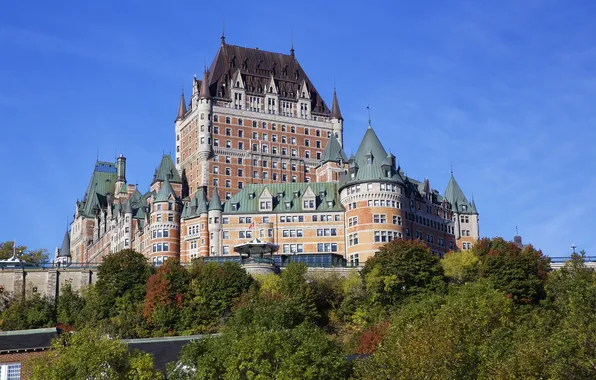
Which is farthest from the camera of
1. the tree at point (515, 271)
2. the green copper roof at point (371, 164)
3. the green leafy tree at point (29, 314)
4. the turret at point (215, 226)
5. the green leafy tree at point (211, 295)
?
the turret at point (215, 226)

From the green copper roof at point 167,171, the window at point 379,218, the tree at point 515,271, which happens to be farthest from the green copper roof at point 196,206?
the tree at point 515,271

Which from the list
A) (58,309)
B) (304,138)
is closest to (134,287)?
(58,309)

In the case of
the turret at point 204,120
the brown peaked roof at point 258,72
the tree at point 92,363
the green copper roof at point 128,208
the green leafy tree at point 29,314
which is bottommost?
the tree at point 92,363

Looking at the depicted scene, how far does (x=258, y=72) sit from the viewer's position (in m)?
184

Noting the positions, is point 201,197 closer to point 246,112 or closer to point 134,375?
point 246,112

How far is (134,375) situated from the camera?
6656 centimetres

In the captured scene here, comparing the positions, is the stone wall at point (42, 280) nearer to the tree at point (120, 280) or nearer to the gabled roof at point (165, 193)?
the tree at point (120, 280)

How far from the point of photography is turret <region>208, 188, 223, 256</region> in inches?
5920

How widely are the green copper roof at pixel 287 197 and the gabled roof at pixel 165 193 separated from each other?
9.49 meters

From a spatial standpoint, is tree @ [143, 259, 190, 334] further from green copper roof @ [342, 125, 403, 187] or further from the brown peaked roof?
the brown peaked roof

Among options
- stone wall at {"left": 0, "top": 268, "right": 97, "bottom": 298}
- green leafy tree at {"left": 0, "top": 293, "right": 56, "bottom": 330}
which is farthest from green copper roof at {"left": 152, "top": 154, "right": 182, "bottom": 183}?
green leafy tree at {"left": 0, "top": 293, "right": 56, "bottom": 330}

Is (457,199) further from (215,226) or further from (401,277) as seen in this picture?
(401,277)

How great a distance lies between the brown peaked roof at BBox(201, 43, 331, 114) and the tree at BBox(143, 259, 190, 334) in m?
62.7

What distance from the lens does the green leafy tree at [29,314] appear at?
12156 cm
